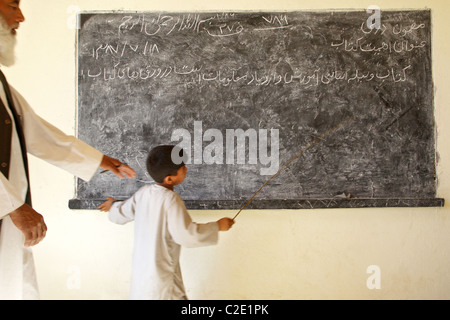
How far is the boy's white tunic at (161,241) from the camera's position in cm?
191

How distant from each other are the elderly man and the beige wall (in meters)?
0.66

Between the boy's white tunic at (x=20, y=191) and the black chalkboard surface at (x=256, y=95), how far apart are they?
23.8 inches

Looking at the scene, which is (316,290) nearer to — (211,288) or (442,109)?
(211,288)

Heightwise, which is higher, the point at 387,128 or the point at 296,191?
the point at 387,128

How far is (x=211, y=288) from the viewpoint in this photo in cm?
268

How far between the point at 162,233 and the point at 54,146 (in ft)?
2.36

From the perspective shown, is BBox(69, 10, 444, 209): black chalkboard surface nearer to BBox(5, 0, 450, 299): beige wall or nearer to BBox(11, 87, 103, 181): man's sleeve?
BBox(5, 0, 450, 299): beige wall

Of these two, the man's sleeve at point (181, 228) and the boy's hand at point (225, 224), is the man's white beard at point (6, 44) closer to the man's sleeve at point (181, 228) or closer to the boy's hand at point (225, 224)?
the man's sleeve at point (181, 228)

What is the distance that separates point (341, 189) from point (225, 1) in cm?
146

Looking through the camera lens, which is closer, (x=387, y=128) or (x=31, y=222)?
(x=31, y=222)

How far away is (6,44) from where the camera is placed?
1987 mm

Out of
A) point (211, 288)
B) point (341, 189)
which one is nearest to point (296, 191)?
point (341, 189)

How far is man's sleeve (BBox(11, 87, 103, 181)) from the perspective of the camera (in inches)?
77.8
